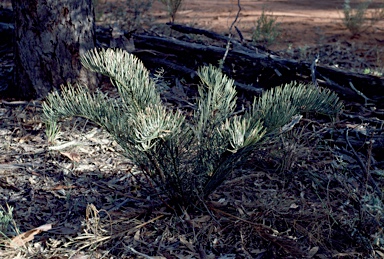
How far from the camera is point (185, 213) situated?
10.3 feet

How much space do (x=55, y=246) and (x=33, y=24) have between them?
220cm

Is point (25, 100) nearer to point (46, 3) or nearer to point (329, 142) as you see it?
point (46, 3)

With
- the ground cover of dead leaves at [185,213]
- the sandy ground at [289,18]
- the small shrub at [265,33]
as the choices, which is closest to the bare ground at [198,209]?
the ground cover of dead leaves at [185,213]

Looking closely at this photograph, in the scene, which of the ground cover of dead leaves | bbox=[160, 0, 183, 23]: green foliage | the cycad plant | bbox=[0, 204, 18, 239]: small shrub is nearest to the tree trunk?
the ground cover of dead leaves

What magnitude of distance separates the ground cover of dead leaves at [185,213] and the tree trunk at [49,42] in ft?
1.70

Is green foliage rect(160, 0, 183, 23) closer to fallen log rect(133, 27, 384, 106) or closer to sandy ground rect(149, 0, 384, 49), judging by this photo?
sandy ground rect(149, 0, 384, 49)

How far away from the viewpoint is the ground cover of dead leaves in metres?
2.90

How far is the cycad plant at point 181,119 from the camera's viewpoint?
2.75 metres

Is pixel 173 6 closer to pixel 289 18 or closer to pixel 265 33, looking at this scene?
pixel 265 33

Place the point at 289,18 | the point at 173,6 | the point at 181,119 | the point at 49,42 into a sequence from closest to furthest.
A: the point at 181,119, the point at 49,42, the point at 173,6, the point at 289,18

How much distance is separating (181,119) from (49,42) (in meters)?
2.19

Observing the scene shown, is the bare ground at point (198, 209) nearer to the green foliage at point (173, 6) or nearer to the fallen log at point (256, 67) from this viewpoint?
the fallen log at point (256, 67)

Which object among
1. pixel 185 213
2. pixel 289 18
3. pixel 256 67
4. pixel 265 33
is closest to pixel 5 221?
pixel 185 213

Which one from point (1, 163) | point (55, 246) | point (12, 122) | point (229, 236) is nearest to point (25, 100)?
point (12, 122)
